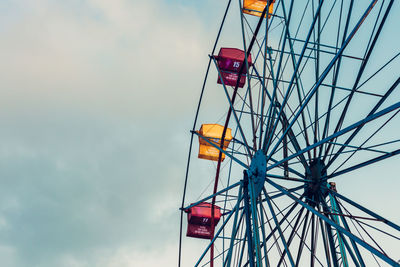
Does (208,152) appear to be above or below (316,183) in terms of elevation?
above

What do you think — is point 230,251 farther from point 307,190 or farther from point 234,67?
point 234,67

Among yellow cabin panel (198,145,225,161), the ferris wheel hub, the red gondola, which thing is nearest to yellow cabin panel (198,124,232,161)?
yellow cabin panel (198,145,225,161)

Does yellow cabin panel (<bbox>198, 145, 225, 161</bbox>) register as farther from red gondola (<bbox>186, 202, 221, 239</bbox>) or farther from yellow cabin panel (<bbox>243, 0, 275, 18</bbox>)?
yellow cabin panel (<bbox>243, 0, 275, 18</bbox>)

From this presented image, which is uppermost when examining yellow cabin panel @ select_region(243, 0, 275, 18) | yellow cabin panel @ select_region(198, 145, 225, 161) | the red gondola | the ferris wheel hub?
yellow cabin panel @ select_region(243, 0, 275, 18)

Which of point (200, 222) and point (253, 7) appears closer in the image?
point (253, 7)

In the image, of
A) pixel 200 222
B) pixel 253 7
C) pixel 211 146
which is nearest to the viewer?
pixel 253 7

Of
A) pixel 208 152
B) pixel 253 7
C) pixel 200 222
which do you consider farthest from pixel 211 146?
pixel 253 7

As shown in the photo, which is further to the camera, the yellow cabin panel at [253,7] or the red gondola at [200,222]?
the red gondola at [200,222]

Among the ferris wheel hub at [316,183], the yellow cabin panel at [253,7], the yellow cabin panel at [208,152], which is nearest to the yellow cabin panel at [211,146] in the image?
the yellow cabin panel at [208,152]

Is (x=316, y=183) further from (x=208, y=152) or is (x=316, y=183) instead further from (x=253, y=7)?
(x=253, y=7)

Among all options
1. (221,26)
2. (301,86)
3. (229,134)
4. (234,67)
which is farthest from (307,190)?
(229,134)

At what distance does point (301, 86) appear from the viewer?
1248 centimetres

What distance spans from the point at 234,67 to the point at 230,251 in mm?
10042

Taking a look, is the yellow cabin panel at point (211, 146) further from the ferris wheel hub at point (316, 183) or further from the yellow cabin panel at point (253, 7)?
the ferris wheel hub at point (316, 183)
